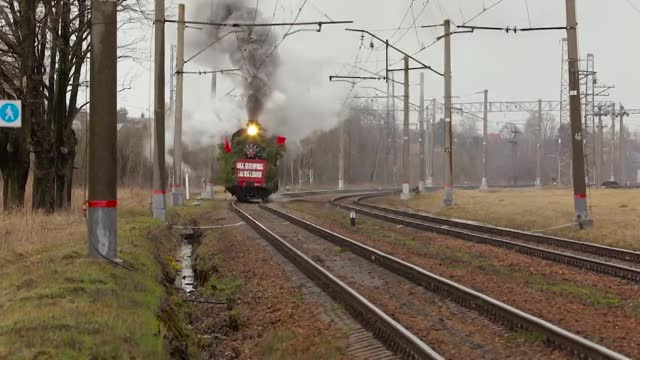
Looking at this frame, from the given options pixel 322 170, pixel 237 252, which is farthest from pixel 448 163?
pixel 322 170

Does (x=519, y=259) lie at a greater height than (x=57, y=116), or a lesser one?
lesser

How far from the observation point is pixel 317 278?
1204 cm

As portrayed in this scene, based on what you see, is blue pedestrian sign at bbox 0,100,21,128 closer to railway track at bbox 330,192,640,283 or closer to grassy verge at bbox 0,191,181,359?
grassy verge at bbox 0,191,181,359

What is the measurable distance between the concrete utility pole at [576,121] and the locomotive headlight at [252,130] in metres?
19.4

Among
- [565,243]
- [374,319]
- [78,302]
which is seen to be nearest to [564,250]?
[565,243]

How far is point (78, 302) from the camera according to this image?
834cm

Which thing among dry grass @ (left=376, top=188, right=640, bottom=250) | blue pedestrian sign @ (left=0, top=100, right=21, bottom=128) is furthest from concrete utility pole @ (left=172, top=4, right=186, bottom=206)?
blue pedestrian sign @ (left=0, top=100, right=21, bottom=128)

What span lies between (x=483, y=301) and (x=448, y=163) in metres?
22.8

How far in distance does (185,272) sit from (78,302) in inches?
307

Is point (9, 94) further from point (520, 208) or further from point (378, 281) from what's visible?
point (520, 208)

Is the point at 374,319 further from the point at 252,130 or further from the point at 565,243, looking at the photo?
the point at 252,130

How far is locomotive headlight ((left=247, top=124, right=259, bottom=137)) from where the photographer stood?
36.0 meters

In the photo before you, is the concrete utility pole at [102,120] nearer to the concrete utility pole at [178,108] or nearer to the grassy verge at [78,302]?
the grassy verge at [78,302]

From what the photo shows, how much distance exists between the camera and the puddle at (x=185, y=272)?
14.0 meters
